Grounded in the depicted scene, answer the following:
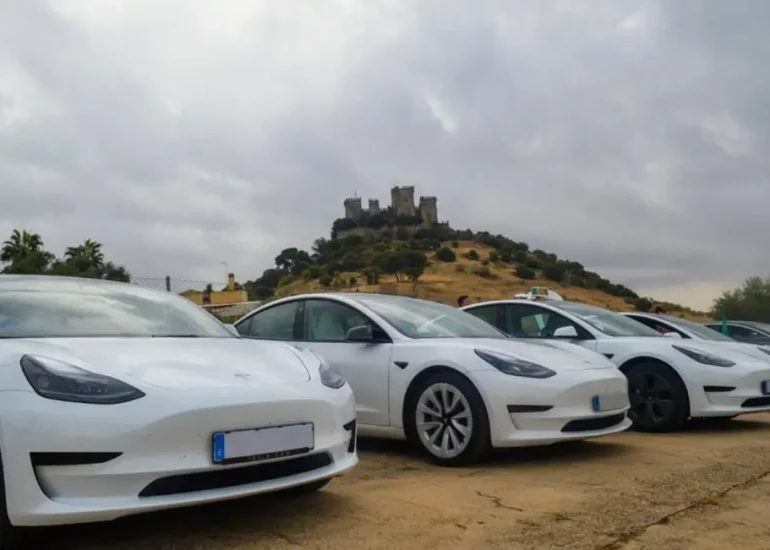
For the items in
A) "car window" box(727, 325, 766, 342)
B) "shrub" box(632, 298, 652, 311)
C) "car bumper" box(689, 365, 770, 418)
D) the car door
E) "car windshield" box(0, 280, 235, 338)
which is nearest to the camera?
"car windshield" box(0, 280, 235, 338)

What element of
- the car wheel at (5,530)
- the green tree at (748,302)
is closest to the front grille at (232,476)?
the car wheel at (5,530)

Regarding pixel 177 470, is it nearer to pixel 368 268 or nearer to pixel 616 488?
pixel 616 488

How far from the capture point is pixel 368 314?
6.82 metres

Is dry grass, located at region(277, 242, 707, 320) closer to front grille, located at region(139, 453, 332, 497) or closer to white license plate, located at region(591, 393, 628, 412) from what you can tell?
white license plate, located at region(591, 393, 628, 412)

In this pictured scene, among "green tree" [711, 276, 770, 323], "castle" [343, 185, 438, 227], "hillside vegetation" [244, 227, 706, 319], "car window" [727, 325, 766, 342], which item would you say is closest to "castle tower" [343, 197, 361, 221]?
"castle" [343, 185, 438, 227]

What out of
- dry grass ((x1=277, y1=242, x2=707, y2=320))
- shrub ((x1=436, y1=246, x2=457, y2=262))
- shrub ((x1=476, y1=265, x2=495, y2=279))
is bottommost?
dry grass ((x1=277, y1=242, x2=707, y2=320))

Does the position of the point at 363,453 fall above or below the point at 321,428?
below

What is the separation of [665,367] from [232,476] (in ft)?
18.4

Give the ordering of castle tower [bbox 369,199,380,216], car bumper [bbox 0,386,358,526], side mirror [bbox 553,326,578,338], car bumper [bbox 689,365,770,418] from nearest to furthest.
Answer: car bumper [bbox 0,386,358,526], car bumper [bbox 689,365,770,418], side mirror [bbox 553,326,578,338], castle tower [bbox 369,199,380,216]

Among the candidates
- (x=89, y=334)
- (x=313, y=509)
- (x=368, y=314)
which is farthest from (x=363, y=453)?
(x=89, y=334)

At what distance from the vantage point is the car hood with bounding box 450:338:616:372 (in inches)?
240

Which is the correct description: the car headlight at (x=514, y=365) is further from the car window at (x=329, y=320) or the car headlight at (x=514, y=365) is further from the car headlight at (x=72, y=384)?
the car headlight at (x=72, y=384)

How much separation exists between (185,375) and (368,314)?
3084 millimetres

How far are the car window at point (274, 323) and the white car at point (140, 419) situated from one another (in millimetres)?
2745
